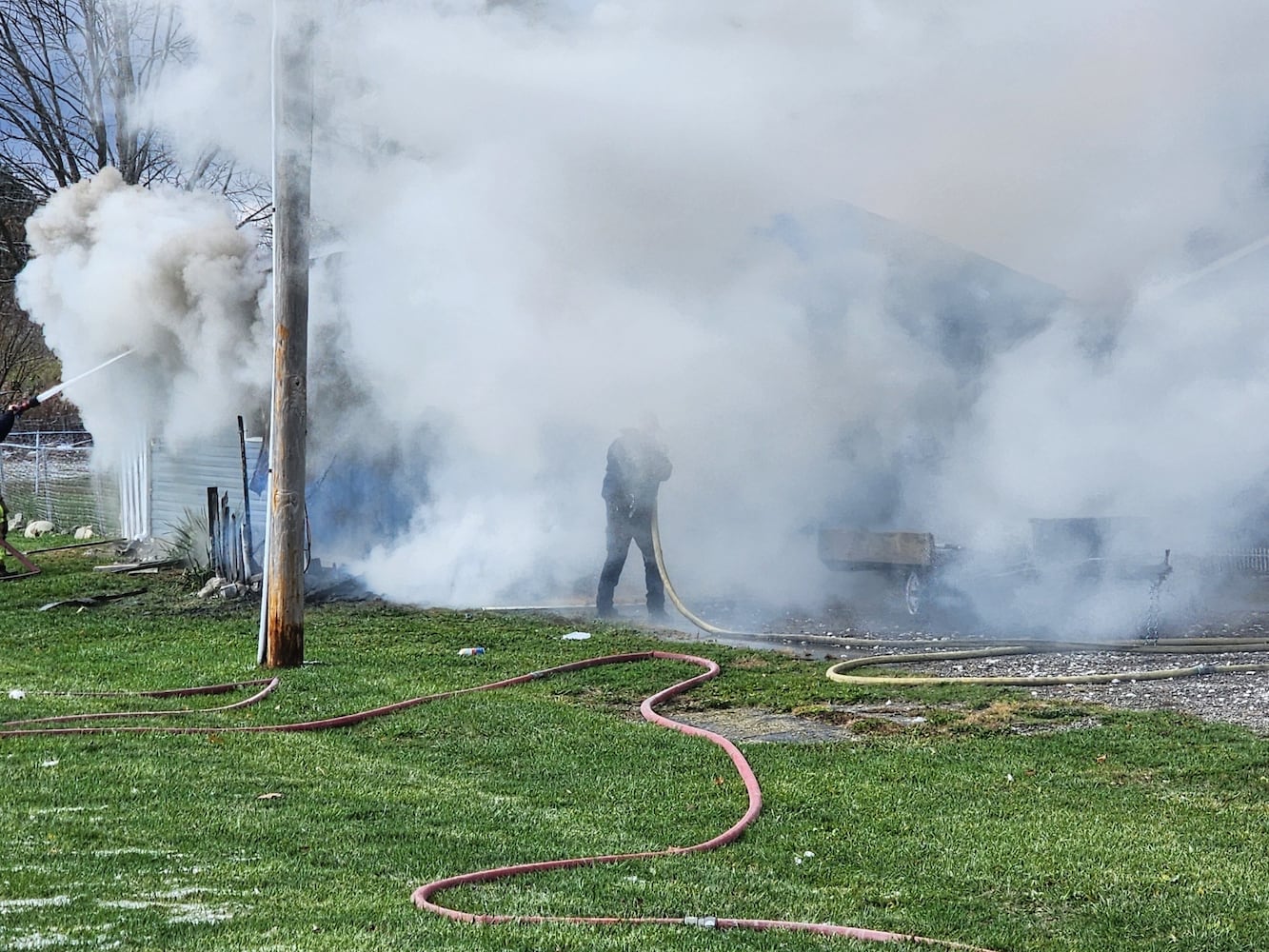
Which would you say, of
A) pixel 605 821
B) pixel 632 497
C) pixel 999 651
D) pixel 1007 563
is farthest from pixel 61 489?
pixel 605 821

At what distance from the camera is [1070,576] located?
38.4 ft

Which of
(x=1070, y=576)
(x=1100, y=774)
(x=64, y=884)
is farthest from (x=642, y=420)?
(x=64, y=884)

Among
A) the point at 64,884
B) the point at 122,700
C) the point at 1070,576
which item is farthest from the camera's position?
the point at 1070,576

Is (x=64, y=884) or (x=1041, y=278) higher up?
(x=1041, y=278)

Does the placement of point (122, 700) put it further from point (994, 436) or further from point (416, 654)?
point (994, 436)

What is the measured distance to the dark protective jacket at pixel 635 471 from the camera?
12.3 metres

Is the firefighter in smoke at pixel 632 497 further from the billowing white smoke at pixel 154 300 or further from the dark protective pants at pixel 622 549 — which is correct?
the billowing white smoke at pixel 154 300

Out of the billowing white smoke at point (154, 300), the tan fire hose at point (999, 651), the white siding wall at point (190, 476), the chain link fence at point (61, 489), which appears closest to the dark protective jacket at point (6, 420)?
the billowing white smoke at point (154, 300)

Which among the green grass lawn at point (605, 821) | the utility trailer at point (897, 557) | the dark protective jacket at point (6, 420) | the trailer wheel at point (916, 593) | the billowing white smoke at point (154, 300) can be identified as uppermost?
the billowing white smoke at point (154, 300)

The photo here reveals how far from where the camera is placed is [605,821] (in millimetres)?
5164

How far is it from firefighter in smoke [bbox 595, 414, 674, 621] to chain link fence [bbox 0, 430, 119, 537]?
1109 cm

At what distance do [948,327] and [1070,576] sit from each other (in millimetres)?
3226

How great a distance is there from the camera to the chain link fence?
21547 mm

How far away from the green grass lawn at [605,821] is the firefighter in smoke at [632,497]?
11.5 ft
